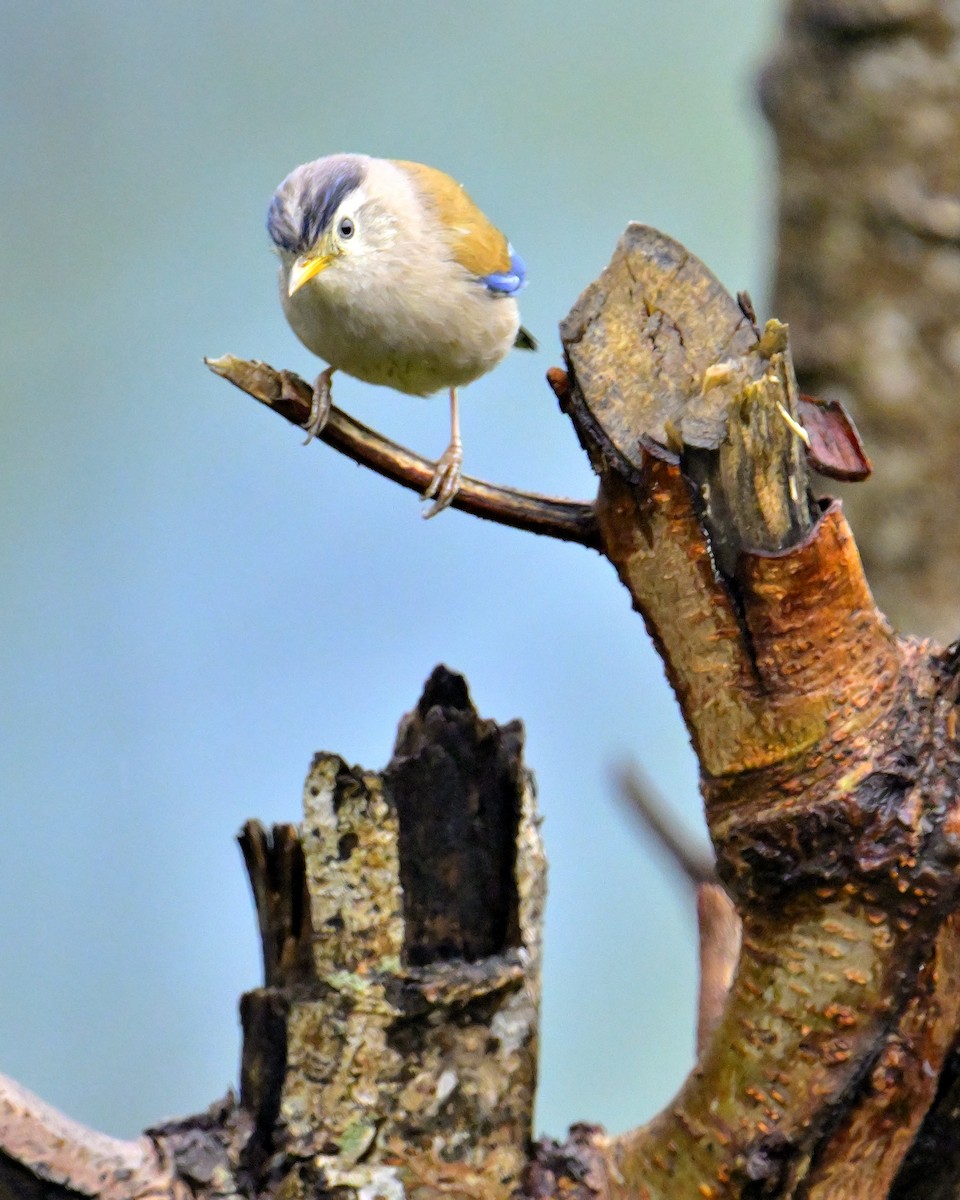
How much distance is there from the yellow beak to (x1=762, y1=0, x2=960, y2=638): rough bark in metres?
1.30

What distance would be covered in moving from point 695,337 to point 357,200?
0.89m

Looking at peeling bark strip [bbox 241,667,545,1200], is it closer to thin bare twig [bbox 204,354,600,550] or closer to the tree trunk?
the tree trunk

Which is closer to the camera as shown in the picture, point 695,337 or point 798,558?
point 798,558

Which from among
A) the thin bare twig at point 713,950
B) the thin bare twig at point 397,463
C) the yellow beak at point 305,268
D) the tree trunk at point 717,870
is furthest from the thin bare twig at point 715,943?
the yellow beak at point 305,268

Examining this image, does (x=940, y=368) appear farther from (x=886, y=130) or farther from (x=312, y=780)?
(x=312, y=780)

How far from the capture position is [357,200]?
2.04 m

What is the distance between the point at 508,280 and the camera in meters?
2.21

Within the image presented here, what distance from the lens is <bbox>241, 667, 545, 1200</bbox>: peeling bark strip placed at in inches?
55.0

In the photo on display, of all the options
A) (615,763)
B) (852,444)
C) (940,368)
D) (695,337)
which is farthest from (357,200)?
(940,368)

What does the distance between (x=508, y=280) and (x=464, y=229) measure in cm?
12

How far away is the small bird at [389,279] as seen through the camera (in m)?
1.96

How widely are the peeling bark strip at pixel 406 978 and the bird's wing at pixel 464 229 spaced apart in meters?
0.98

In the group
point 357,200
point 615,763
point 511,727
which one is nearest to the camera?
point 511,727

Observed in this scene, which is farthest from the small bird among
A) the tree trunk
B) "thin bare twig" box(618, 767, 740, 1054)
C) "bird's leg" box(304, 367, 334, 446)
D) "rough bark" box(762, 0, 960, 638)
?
"rough bark" box(762, 0, 960, 638)
